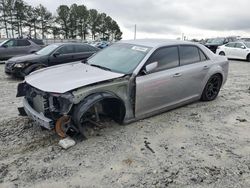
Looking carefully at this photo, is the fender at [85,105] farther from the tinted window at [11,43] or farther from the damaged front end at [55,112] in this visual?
the tinted window at [11,43]

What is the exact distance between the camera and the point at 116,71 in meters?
4.15

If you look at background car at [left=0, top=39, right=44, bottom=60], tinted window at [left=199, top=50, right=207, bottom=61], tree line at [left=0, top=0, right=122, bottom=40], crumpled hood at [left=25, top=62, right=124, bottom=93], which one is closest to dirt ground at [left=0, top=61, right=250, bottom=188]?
crumpled hood at [left=25, top=62, right=124, bottom=93]

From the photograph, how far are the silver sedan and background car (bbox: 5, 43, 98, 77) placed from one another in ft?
13.3

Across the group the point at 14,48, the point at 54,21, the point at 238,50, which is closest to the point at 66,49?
the point at 14,48

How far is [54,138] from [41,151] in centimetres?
38

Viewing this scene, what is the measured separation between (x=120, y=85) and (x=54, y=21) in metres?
50.7

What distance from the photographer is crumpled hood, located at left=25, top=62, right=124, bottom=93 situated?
11.6ft

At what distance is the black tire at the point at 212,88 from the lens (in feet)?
18.6

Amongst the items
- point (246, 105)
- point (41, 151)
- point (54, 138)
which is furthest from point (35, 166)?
point (246, 105)

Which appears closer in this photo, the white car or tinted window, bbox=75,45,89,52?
tinted window, bbox=75,45,89,52

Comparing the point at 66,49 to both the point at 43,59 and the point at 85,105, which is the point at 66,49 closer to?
the point at 43,59

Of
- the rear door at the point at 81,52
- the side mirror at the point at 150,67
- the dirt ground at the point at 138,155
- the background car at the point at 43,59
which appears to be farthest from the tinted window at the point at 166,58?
the rear door at the point at 81,52

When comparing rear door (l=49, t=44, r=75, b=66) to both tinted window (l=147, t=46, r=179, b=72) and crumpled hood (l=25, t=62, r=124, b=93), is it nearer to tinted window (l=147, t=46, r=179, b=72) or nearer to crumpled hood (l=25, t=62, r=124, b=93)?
crumpled hood (l=25, t=62, r=124, b=93)

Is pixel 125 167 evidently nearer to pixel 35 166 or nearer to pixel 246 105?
pixel 35 166
